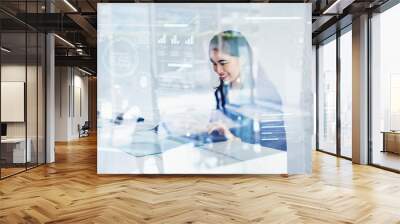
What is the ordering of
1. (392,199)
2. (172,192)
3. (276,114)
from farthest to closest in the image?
(276,114)
(172,192)
(392,199)

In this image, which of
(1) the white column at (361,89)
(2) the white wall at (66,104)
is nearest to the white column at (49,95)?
(1) the white column at (361,89)

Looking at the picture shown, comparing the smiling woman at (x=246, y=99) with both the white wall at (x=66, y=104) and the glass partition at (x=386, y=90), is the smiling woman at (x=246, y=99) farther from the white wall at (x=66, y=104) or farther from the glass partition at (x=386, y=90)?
the white wall at (x=66, y=104)

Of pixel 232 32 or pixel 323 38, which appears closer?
pixel 232 32

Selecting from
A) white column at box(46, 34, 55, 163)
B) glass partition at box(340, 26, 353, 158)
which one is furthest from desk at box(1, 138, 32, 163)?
glass partition at box(340, 26, 353, 158)

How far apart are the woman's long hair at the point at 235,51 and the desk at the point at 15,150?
13.0 ft

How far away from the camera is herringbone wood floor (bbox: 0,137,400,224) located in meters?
3.98

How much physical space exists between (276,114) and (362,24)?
329 centimetres

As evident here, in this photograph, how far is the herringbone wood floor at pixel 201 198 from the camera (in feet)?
13.0

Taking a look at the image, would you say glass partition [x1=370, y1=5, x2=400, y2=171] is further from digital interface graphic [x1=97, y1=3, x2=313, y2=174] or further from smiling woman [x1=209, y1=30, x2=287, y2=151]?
smiling woman [x1=209, y1=30, x2=287, y2=151]

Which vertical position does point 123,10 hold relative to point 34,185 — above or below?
above

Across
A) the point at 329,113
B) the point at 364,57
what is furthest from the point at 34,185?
the point at 329,113

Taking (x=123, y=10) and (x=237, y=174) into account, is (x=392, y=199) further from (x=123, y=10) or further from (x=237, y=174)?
(x=123, y=10)

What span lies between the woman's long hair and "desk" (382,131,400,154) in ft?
10.7

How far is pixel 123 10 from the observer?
652cm
